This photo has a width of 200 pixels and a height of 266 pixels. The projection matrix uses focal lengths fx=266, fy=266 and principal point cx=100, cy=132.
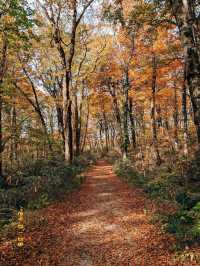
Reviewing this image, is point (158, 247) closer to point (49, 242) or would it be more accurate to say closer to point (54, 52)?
point (49, 242)

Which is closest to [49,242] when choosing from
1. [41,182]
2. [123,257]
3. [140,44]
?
[123,257]

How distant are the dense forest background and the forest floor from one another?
0.84 meters

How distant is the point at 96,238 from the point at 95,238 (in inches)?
1.1

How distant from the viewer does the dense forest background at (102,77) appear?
9.55 m

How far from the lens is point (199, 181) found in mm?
9914

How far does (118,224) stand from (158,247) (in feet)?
6.75

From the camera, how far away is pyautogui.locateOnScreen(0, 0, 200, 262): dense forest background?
955 cm

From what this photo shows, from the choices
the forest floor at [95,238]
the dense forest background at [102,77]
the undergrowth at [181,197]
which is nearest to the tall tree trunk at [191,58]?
the dense forest background at [102,77]

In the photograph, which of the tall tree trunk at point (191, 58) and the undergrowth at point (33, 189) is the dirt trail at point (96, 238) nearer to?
the undergrowth at point (33, 189)

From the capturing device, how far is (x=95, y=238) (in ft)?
24.1

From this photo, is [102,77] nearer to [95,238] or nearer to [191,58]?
[191,58]

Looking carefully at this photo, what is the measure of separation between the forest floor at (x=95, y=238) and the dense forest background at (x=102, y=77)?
84 cm

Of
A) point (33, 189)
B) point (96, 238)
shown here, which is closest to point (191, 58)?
point (96, 238)

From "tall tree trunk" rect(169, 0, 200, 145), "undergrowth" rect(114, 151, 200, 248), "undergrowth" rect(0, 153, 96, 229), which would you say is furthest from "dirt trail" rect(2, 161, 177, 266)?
"tall tree trunk" rect(169, 0, 200, 145)
